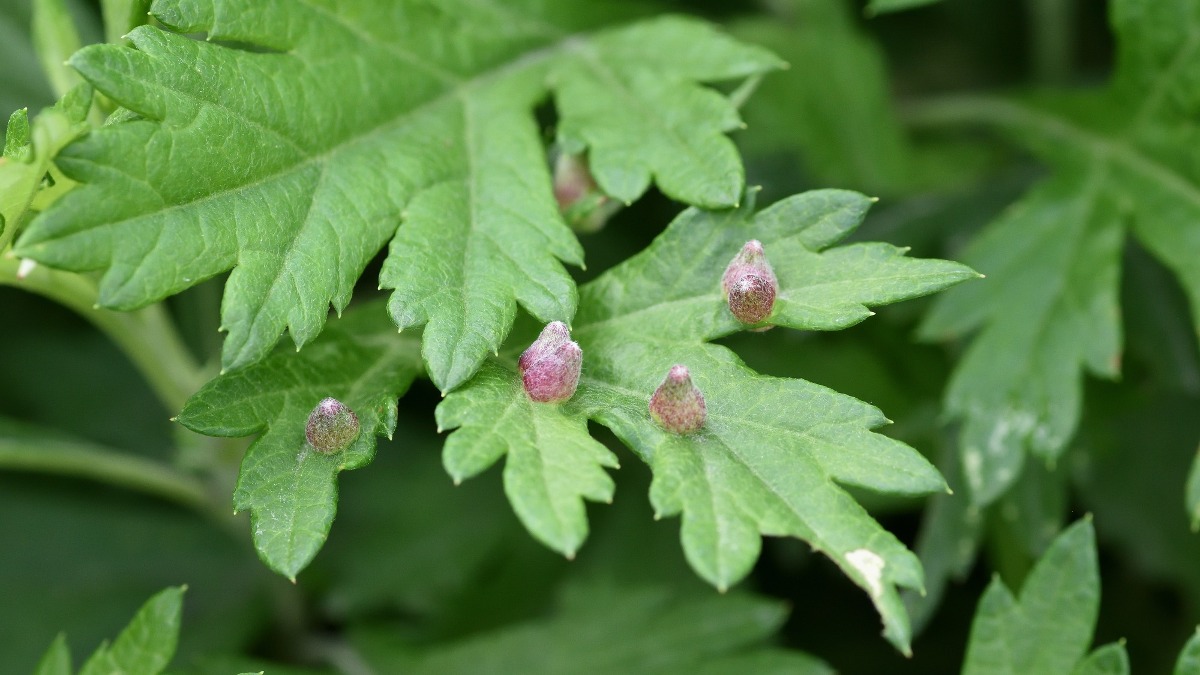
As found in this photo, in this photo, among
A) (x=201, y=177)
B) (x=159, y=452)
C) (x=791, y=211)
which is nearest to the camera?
(x=201, y=177)

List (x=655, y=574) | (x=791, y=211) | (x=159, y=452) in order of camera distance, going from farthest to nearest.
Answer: (x=159, y=452), (x=655, y=574), (x=791, y=211)

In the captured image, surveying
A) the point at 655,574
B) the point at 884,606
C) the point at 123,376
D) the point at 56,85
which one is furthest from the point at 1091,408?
the point at 123,376

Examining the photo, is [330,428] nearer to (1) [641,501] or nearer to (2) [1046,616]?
(2) [1046,616]

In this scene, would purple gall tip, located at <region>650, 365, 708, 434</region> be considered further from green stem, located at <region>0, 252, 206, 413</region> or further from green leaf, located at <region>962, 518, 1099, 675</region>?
green stem, located at <region>0, 252, 206, 413</region>

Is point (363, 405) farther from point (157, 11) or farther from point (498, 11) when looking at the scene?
point (498, 11)

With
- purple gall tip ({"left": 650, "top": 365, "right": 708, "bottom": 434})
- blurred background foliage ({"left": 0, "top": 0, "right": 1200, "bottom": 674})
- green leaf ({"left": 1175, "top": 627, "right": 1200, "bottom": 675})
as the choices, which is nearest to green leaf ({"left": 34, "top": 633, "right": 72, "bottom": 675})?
blurred background foliage ({"left": 0, "top": 0, "right": 1200, "bottom": 674})

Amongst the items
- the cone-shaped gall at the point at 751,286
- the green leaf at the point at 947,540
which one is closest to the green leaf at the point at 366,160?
the cone-shaped gall at the point at 751,286

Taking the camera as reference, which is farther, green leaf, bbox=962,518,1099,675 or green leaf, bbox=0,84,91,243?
green leaf, bbox=962,518,1099,675
